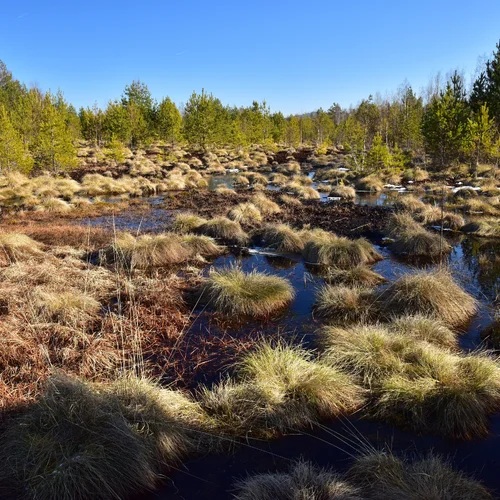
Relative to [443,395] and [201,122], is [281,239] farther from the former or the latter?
[201,122]

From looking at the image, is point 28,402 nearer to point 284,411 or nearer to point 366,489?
point 284,411

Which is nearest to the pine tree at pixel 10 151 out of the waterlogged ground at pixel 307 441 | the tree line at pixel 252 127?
the tree line at pixel 252 127

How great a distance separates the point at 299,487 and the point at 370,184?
24827 millimetres

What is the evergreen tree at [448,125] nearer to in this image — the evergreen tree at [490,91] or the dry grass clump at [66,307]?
the evergreen tree at [490,91]

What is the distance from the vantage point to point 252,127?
61.8 metres

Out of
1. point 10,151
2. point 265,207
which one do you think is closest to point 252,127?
point 10,151

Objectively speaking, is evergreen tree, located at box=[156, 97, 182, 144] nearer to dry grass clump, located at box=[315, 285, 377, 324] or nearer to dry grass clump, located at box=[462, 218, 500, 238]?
dry grass clump, located at box=[462, 218, 500, 238]

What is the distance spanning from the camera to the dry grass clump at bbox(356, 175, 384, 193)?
25.4 m

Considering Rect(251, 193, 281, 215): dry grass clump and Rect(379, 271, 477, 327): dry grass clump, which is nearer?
Rect(379, 271, 477, 327): dry grass clump

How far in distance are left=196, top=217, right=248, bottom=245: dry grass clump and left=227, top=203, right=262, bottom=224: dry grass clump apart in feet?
5.14

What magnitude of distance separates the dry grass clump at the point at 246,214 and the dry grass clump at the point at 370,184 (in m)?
11.5

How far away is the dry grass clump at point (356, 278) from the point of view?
9.03 metres

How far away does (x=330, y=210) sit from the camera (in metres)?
18.4

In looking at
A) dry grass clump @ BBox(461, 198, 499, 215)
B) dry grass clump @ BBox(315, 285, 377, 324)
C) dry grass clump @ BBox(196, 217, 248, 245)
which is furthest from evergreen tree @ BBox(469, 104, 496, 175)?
dry grass clump @ BBox(315, 285, 377, 324)
